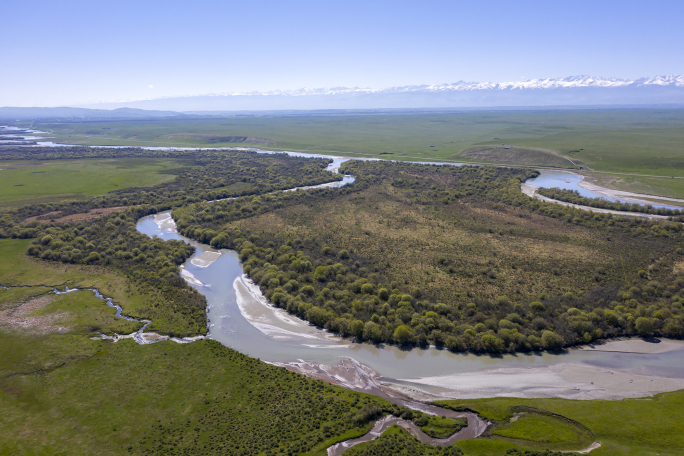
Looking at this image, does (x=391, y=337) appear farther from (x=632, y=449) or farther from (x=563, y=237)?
(x=563, y=237)

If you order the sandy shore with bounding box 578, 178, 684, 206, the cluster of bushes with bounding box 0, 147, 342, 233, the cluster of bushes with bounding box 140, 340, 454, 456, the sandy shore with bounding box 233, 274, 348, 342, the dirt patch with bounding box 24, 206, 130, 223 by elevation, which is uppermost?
the cluster of bushes with bounding box 0, 147, 342, 233

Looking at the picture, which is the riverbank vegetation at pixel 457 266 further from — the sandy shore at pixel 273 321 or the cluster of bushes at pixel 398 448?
the cluster of bushes at pixel 398 448

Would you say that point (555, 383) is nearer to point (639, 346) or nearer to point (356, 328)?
point (639, 346)

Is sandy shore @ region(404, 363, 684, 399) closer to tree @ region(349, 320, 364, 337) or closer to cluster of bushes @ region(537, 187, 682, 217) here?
tree @ region(349, 320, 364, 337)

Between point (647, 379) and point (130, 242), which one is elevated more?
point (130, 242)

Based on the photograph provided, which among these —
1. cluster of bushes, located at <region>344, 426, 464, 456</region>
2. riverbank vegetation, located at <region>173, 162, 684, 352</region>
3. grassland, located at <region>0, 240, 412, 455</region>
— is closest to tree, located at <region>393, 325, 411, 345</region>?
riverbank vegetation, located at <region>173, 162, 684, 352</region>

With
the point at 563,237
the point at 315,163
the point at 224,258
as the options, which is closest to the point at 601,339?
the point at 563,237
